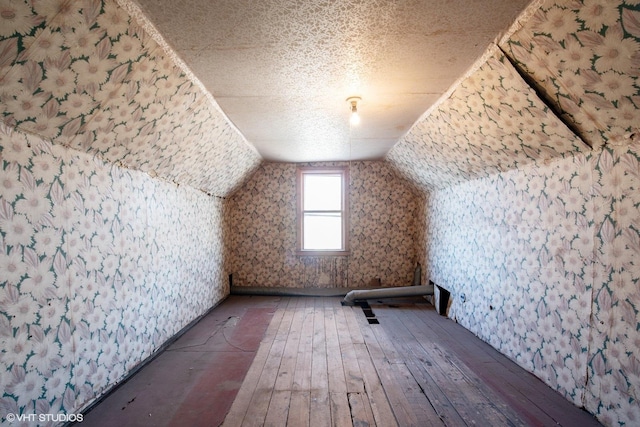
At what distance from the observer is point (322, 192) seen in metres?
5.48

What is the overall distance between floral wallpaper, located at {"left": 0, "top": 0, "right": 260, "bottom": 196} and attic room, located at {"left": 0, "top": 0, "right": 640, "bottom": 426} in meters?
0.01

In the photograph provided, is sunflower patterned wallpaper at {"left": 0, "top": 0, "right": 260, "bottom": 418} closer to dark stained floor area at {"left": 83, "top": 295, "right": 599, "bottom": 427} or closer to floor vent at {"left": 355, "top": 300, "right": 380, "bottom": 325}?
dark stained floor area at {"left": 83, "top": 295, "right": 599, "bottom": 427}

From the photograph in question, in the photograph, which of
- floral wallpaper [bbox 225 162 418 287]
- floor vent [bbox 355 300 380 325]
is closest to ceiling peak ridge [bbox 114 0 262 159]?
floral wallpaper [bbox 225 162 418 287]

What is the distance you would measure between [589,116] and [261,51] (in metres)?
1.98

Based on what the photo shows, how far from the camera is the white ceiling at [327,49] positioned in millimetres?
1515

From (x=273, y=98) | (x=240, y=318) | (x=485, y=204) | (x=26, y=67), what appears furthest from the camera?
(x=240, y=318)

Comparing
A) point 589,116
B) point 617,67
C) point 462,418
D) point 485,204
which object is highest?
point 617,67

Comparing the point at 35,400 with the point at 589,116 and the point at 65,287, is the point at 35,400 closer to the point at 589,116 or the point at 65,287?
the point at 65,287

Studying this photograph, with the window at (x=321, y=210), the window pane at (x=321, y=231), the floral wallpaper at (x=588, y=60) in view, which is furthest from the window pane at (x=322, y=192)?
the floral wallpaper at (x=588, y=60)

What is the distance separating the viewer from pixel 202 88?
2369 mm

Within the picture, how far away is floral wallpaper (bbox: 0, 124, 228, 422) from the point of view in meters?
1.55

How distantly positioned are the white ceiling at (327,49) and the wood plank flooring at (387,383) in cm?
231

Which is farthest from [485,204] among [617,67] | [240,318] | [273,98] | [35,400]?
[35,400]

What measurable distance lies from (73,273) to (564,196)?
3351 millimetres
